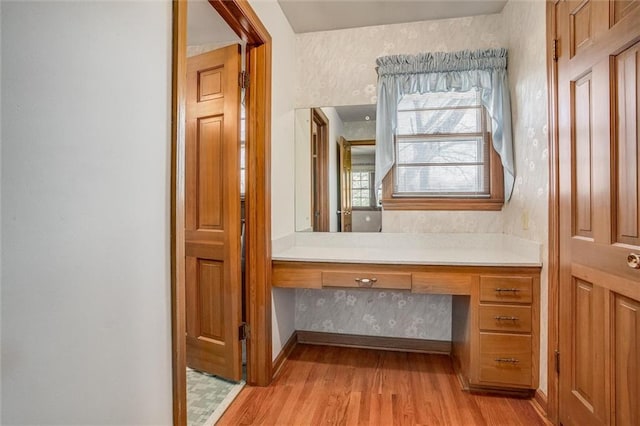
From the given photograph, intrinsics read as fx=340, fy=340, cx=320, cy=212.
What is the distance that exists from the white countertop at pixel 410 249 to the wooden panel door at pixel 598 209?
1.31 feet

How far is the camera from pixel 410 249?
255 centimetres

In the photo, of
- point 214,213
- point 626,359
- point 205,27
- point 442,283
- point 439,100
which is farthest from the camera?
point 439,100

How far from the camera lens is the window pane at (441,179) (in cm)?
251

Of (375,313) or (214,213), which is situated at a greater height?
(214,213)

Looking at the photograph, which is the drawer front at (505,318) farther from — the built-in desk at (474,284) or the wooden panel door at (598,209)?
the wooden panel door at (598,209)

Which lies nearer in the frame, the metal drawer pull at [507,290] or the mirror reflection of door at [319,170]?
the metal drawer pull at [507,290]

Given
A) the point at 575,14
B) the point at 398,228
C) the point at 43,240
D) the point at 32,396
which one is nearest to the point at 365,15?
the point at 575,14

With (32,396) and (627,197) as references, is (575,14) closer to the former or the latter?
(627,197)

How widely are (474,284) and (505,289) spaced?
0.53 ft

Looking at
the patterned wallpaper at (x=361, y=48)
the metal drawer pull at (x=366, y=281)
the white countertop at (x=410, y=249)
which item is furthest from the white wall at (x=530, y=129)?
the metal drawer pull at (x=366, y=281)

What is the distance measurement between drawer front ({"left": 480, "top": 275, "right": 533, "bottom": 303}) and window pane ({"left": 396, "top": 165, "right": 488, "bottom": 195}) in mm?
798

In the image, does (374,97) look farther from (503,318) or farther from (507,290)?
(503,318)

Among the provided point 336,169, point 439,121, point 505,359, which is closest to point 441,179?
point 439,121

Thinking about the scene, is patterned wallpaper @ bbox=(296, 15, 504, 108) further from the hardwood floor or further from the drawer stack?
the hardwood floor
